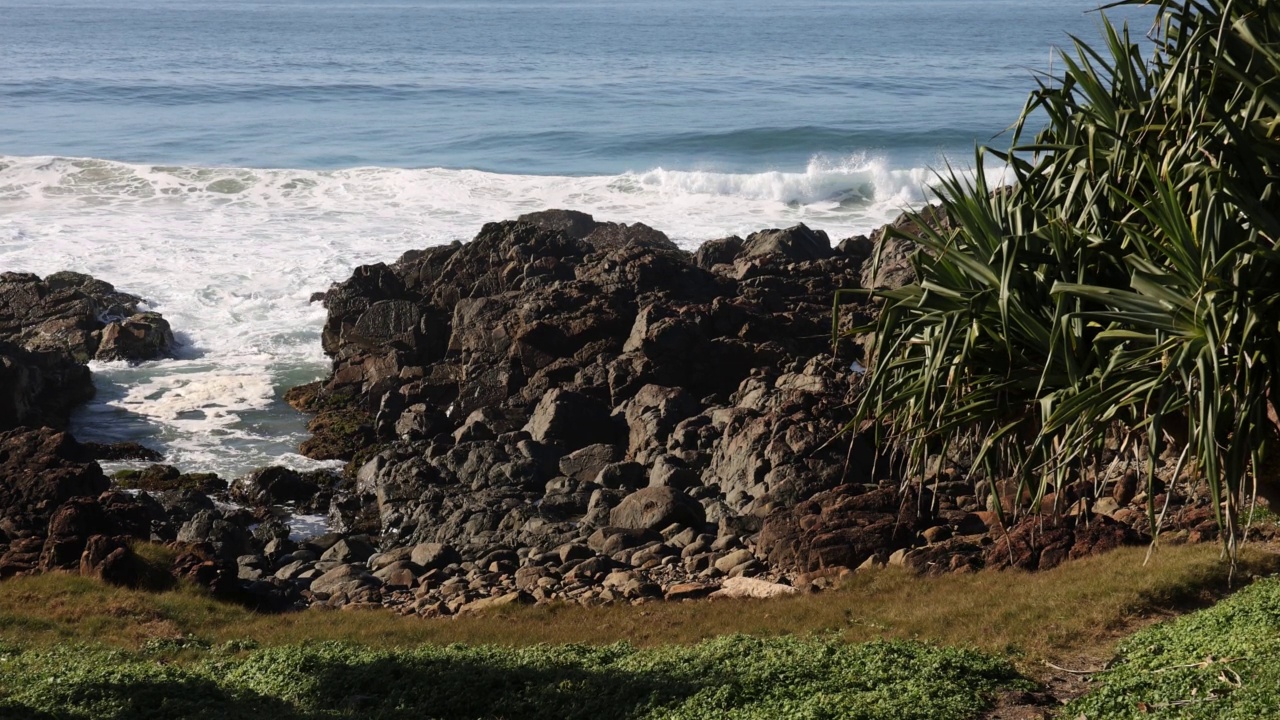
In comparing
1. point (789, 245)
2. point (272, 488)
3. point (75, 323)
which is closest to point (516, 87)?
point (789, 245)

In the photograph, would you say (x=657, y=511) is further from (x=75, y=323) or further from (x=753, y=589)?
(x=75, y=323)

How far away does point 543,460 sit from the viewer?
25516mm

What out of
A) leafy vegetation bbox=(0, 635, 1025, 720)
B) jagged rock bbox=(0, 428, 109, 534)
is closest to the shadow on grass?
leafy vegetation bbox=(0, 635, 1025, 720)

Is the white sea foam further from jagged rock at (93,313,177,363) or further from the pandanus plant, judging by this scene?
the pandanus plant

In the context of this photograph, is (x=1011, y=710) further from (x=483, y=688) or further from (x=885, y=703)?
(x=483, y=688)

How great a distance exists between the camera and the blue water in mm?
69875

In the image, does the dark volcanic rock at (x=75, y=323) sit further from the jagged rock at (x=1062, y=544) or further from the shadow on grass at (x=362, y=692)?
the jagged rock at (x=1062, y=544)

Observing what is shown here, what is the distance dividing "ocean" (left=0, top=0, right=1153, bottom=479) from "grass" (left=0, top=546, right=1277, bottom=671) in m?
5.56

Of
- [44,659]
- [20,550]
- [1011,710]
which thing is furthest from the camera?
[20,550]

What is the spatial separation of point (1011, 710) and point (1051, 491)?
8.38 m

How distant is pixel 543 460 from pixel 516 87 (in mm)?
71485

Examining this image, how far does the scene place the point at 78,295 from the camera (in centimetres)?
3684

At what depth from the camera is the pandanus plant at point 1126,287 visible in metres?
9.64

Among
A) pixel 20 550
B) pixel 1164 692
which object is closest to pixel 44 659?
pixel 20 550
